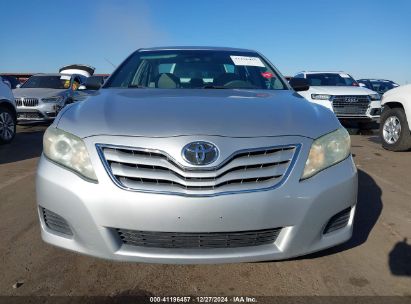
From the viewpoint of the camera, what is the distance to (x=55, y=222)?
92.2 inches

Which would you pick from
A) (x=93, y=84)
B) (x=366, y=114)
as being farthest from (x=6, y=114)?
(x=366, y=114)

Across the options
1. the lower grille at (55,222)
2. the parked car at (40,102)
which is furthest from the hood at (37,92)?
the lower grille at (55,222)

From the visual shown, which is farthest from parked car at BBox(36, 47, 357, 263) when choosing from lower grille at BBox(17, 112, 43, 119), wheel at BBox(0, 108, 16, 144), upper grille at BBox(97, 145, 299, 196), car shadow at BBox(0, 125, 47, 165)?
lower grille at BBox(17, 112, 43, 119)

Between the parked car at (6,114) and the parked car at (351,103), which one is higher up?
the parked car at (351,103)

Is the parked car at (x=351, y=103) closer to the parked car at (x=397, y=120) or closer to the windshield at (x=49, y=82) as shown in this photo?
the parked car at (x=397, y=120)

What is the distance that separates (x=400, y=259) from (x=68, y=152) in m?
2.30

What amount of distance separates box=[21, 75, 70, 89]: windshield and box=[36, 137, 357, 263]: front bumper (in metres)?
10.6

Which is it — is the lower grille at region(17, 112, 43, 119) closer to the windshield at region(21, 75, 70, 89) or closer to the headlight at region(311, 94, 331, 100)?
the windshield at region(21, 75, 70, 89)

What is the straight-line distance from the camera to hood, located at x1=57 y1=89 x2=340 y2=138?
2277 millimetres

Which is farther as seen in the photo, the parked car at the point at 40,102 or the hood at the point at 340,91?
the parked car at the point at 40,102

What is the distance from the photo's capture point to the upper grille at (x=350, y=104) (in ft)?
32.3

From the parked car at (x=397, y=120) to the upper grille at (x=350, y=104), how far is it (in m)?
1.91

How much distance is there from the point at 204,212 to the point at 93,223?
586mm

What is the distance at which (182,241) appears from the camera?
2174 millimetres
